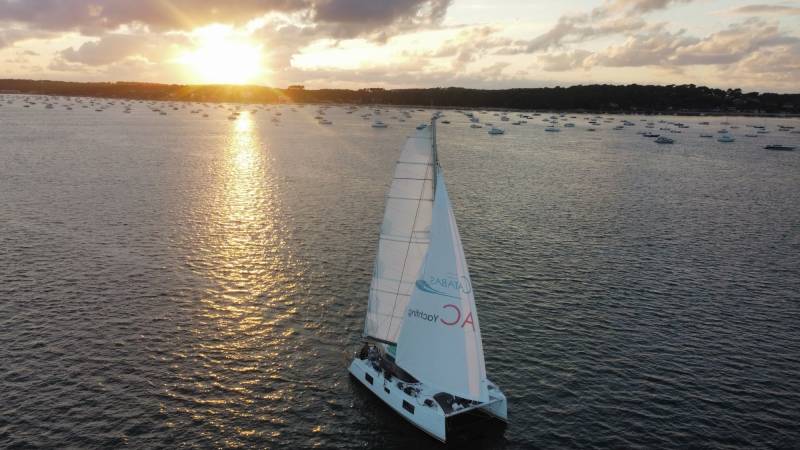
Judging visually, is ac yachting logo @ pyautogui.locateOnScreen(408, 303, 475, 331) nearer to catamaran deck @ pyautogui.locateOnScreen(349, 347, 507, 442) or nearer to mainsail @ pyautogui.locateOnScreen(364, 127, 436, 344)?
mainsail @ pyautogui.locateOnScreen(364, 127, 436, 344)

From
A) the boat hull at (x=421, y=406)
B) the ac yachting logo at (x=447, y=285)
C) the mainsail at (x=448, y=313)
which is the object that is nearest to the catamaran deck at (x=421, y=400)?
the boat hull at (x=421, y=406)

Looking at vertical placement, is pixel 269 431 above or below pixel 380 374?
below

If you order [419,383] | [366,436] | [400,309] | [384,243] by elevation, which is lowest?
[366,436]

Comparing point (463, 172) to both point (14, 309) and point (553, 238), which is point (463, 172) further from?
point (14, 309)

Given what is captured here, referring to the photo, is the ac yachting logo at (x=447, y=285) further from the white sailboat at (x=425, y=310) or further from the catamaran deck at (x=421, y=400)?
the catamaran deck at (x=421, y=400)

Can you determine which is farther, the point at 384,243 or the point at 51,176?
the point at 51,176

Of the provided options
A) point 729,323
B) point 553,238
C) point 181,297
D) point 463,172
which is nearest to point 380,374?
point 181,297

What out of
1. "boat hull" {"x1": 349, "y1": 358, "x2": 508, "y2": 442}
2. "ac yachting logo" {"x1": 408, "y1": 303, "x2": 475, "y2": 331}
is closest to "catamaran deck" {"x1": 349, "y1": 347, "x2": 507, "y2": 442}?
"boat hull" {"x1": 349, "y1": 358, "x2": 508, "y2": 442}

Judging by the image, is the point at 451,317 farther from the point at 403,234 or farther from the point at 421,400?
the point at 403,234
